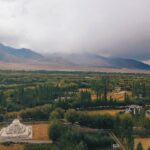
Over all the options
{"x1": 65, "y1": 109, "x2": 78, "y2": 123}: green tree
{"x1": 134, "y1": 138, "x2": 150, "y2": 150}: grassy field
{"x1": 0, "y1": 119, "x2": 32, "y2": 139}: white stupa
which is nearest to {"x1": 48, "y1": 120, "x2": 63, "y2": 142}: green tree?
{"x1": 0, "y1": 119, "x2": 32, "y2": 139}: white stupa

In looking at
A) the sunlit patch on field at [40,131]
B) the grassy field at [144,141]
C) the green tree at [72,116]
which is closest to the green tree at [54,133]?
the sunlit patch on field at [40,131]

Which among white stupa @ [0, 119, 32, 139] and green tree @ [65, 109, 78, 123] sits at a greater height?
green tree @ [65, 109, 78, 123]

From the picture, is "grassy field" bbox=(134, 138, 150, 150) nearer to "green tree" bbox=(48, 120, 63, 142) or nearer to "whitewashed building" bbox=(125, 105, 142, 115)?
"green tree" bbox=(48, 120, 63, 142)

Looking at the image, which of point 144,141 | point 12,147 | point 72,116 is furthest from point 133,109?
point 12,147

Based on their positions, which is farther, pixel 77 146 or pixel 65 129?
pixel 65 129

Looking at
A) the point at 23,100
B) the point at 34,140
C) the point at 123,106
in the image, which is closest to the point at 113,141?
the point at 34,140

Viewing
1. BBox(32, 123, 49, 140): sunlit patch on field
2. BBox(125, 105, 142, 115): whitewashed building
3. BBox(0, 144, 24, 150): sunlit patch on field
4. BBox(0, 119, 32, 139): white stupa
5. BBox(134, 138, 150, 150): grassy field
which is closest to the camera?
BBox(0, 144, 24, 150): sunlit patch on field

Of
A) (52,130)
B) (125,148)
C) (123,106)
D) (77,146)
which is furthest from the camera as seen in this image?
(123,106)

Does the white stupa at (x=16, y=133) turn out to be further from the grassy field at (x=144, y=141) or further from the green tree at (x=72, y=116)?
the grassy field at (x=144, y=141)

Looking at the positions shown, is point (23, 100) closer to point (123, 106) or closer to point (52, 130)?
point (123, 106)

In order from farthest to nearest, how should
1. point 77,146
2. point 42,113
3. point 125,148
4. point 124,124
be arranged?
1. point 42,113
2. point 124,124
3. point 125,148
4. point 77,146

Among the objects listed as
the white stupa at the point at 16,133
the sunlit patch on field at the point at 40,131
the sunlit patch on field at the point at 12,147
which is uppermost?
the white stupa at the point at 16,133
